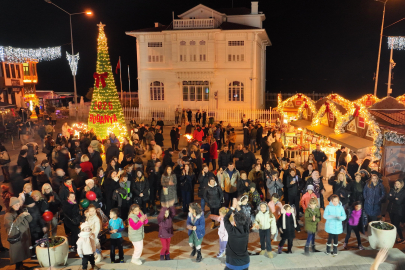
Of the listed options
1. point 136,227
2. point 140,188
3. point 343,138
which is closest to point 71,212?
point 136,227

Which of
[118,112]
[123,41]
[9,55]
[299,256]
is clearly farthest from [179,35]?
[123,41]

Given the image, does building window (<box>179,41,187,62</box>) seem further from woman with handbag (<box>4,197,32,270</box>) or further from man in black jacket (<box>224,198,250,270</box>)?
man in black jacket (<box>224,198,250,270</box>)

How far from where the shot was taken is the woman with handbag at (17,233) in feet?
21.5

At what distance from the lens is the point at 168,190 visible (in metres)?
8.46

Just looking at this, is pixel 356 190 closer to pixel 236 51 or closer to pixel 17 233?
pixel 17 233

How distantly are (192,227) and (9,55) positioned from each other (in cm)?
3212

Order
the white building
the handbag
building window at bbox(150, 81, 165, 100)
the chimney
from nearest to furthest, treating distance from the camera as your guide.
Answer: the handbag < the white building < the chimney < building window at bbox(150, 81, 165, 100)

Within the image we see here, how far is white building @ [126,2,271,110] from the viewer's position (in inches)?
1093

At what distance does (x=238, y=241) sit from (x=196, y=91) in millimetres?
24242

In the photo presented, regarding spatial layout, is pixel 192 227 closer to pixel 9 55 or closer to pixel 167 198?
pixel 167 198

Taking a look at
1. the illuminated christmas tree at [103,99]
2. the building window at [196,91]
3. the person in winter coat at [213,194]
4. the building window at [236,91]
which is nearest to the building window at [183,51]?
the building window at [196,91]

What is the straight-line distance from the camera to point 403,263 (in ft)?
22.0

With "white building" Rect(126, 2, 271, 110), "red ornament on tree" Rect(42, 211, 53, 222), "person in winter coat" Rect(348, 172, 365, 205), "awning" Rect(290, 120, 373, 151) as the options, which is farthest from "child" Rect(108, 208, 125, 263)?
"white building" Rect(126, 2, 271, 110)

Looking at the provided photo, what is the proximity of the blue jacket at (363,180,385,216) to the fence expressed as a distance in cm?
1755
